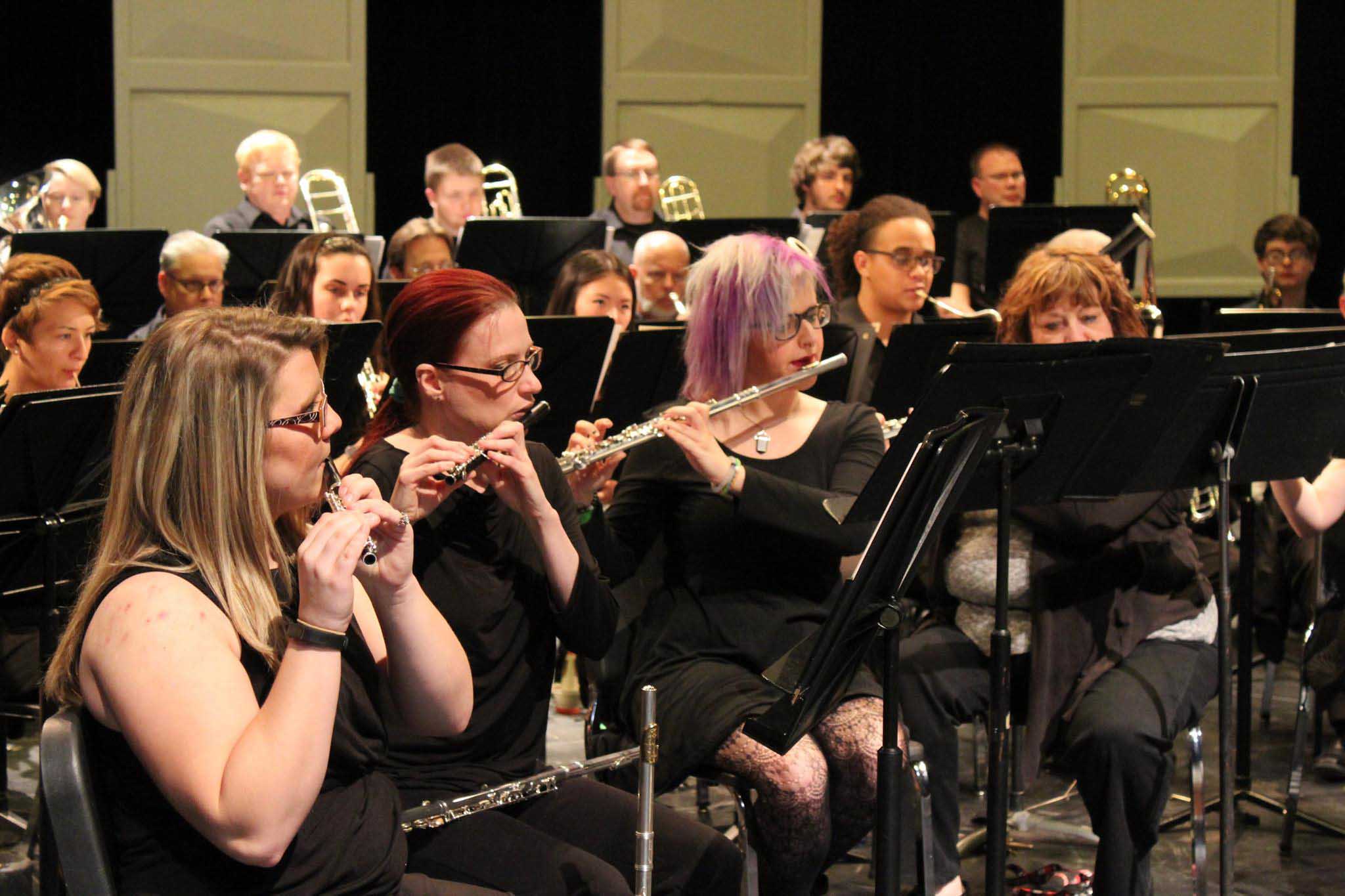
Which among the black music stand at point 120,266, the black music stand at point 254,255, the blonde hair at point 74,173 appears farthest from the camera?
the blonde hair at point 74,173

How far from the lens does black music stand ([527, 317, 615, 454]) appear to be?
3.67 metres

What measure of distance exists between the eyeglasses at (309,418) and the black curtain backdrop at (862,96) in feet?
22.2

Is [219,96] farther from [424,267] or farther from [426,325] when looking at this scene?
[426,325]

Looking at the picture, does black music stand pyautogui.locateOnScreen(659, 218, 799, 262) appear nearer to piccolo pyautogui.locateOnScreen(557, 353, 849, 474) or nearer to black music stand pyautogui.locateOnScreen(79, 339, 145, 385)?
black music stand pyautogui.locateOnScreen(79, 339, 145, 385)

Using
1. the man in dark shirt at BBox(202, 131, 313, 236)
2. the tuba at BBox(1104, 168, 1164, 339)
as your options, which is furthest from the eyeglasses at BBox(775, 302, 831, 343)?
the man in dark shirt at BBox(202, 131, 313, 236)

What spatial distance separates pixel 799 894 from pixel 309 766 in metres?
1.32

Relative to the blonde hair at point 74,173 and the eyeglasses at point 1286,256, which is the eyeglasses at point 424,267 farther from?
the eyeglasses at point 1286,256

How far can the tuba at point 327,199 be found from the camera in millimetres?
6797

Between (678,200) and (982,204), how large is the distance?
1568 millimetres

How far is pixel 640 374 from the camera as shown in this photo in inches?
152

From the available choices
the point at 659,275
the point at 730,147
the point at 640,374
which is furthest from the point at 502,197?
the point at 640,374

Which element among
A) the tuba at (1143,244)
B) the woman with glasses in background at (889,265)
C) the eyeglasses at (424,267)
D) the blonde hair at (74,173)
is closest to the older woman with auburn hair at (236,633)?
the tuba at (1143,244)

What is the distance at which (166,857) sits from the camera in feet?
5.52

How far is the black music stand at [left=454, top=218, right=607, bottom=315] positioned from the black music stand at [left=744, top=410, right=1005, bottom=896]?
10.1 feet
